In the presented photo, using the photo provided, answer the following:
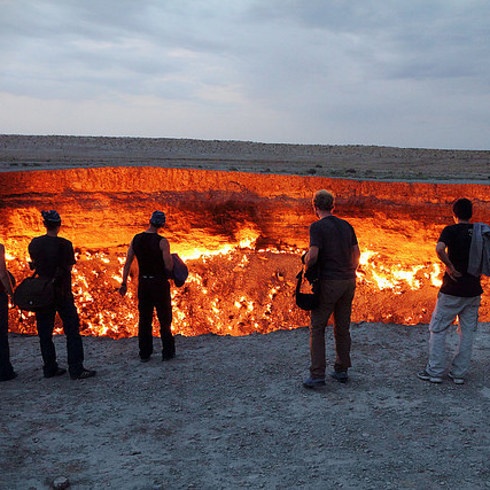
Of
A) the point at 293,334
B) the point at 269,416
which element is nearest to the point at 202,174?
the point at 293,334

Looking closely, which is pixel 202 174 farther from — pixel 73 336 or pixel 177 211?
pixel 73 336

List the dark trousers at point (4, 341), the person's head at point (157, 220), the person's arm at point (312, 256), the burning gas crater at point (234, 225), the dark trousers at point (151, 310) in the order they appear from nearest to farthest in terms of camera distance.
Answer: the person's arm at point (312, 256) → the dark trousers at point (4, 341) → the person's head at point (157, 220) → the dark trousers at point (151, 310) → the burning gas crater at point (234, 225)

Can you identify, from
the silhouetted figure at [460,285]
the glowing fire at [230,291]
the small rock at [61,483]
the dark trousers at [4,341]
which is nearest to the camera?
the small rock at [61,483]

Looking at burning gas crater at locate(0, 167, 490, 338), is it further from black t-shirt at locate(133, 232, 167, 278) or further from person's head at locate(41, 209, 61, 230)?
person's head at locate(41, 209, 61, 230)

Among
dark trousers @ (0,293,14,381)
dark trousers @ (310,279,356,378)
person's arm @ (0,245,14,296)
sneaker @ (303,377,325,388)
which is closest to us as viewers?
dark trousers @ (310,279,356,378)

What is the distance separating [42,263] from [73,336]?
877 millimetres

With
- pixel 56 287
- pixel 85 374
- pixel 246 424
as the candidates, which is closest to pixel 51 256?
Result: pixel 56 287

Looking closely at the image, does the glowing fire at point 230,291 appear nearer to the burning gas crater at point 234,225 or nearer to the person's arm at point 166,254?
the burning gas crater at point 234,225

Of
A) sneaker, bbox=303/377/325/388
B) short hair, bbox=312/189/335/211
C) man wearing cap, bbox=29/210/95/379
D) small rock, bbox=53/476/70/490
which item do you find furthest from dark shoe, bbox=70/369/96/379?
short hair, bbox=312/189/335/211

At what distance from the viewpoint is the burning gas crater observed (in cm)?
1278

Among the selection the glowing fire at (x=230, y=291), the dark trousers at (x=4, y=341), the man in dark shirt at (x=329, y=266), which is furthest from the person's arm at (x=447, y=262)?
the glowing fire at (x=230, y=291)

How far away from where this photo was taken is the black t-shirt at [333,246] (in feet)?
16.4

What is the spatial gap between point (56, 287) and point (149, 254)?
3.45 ft

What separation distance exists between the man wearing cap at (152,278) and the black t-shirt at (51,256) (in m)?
0.67
